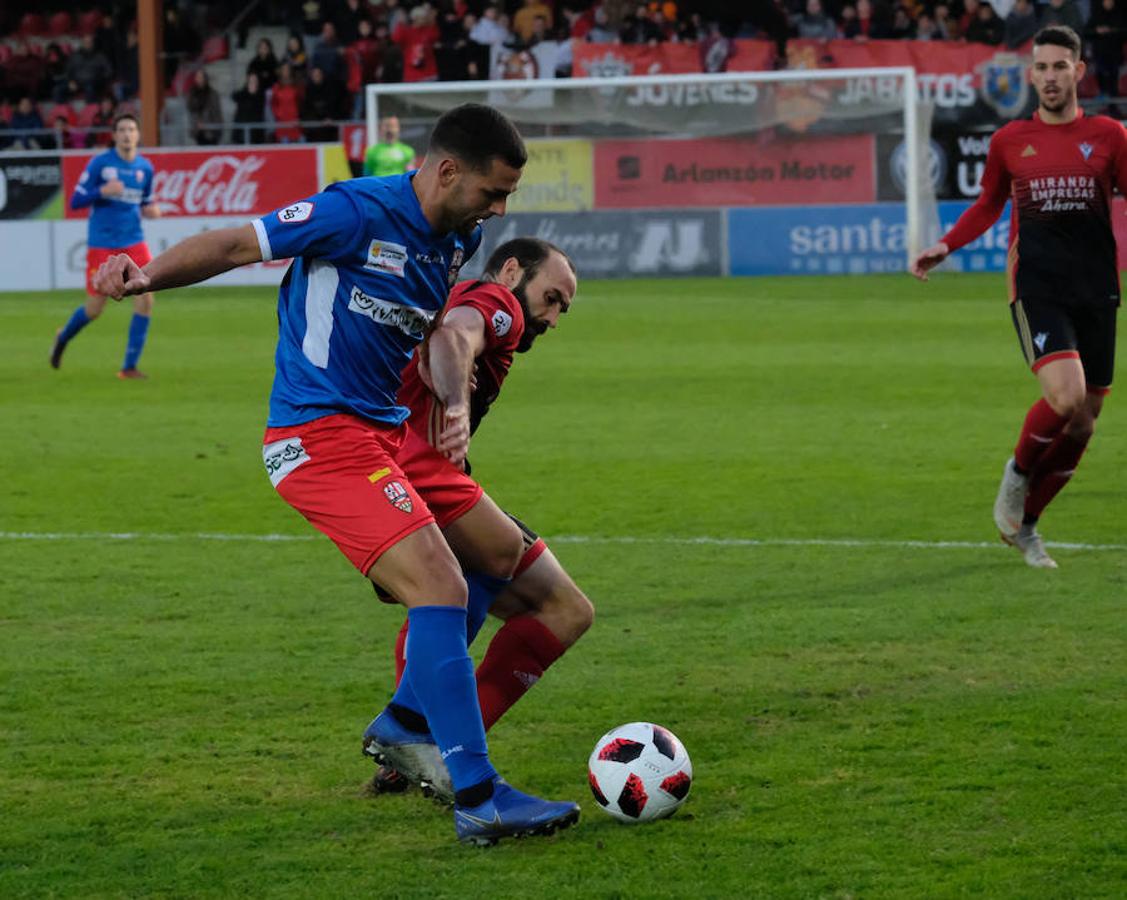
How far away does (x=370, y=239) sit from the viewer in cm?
418

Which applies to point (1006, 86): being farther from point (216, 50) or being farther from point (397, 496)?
point (397, 496)

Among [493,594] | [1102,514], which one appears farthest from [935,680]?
[1102,514]

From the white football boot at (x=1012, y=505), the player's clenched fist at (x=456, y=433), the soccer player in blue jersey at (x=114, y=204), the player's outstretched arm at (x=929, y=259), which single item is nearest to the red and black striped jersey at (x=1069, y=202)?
the player's outstretched arm at (x=929, y=259)

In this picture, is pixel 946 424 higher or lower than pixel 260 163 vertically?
lower

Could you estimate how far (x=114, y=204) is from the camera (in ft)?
53.0

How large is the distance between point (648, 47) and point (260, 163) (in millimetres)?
5919

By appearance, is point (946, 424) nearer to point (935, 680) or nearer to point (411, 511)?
point (935, 680)

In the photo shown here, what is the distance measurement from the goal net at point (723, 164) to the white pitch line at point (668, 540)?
50.0 feet

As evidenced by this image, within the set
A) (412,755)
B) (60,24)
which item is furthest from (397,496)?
(60,24)

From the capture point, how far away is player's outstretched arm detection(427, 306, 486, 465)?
418 centimetres

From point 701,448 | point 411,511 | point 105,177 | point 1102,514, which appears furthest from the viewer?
point 105,177

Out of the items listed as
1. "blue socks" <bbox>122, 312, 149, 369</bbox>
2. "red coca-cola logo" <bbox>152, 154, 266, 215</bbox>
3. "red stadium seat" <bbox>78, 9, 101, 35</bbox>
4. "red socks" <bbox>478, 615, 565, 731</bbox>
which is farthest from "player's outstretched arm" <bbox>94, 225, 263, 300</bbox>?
"red stadium seat" <bbox>78, 9, 101, 35</bbox>

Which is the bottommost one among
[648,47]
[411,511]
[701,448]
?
[701,448]

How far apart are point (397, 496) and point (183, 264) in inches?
27.9
